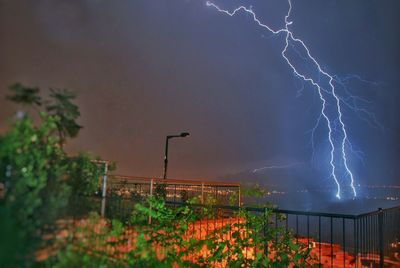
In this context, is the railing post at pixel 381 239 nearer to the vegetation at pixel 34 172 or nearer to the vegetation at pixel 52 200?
the vegetation at pixel 52 200

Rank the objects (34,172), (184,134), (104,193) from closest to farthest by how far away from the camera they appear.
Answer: (34,172), (104,193), (184,134)

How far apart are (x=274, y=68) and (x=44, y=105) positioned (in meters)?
15.0

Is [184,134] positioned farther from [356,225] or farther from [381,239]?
[356,225]

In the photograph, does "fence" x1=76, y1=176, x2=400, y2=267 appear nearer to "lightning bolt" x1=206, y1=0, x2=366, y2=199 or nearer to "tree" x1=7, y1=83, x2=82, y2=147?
"tree" x1=7, y1=83, x2=82, y2=147

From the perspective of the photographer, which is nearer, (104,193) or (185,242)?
(104,193)

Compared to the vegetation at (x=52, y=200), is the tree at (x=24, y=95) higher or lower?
higher

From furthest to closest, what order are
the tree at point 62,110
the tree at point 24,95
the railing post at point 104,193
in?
the railing post at point 104,193, the tree at point 62,110, the tree at point 24,95

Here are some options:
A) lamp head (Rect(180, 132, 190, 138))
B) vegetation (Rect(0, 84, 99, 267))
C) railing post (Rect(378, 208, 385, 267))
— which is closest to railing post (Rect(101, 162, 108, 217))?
vegetation (Rect(0, 84, 99, 267))

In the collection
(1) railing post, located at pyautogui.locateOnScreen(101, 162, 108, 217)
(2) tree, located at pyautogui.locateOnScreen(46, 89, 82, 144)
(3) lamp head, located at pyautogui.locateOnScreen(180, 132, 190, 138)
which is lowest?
(1) railing post, located at pyautogui.locateOnScreen(101, 162, 108, 217)

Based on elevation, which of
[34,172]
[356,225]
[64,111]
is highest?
Result: [64,111]

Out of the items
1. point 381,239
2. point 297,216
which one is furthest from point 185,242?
point 381,239

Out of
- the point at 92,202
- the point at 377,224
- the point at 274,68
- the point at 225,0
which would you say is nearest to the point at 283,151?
the point at 274,68

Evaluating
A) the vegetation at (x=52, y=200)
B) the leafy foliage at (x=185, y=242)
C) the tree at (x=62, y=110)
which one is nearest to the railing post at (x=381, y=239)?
the leafy foliage at (x=185, y=242)

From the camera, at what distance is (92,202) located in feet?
11.3
